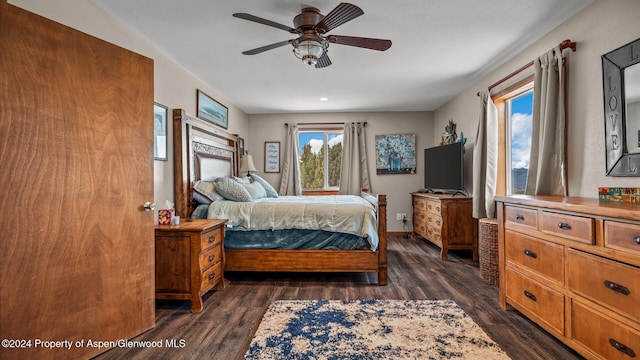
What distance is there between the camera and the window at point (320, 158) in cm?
585

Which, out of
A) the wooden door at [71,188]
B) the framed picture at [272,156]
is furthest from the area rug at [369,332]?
the framed picture at [272,156]

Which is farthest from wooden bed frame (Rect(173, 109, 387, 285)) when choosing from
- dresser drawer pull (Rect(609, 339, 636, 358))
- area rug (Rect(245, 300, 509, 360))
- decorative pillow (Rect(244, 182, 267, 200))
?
dresser drawer pull (Rect(609, 339, 636, 358))

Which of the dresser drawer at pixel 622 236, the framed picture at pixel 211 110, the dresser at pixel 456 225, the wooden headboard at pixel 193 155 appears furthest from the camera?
the dresser at pixel 456 225

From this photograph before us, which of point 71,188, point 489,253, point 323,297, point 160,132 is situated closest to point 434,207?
point 489,253

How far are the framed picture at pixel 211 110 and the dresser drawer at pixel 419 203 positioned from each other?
3361 mm

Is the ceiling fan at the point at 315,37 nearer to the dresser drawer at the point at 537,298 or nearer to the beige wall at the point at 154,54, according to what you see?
the beige wall at the point at 154,54

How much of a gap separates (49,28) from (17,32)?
16 cm

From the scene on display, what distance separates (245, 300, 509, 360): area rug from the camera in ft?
5.82

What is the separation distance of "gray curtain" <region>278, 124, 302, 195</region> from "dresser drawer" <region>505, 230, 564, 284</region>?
3820 millimetres

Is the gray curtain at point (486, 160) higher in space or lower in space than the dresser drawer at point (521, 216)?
higher

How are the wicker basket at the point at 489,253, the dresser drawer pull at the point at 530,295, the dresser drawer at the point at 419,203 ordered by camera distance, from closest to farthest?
1. the dresser drawer pull at the point at 530,295
2. the wicker basket at the point at 489,253
3. the dresser drawer at the point at 419,203

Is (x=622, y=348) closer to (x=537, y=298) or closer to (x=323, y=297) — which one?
(x=537, y=298)

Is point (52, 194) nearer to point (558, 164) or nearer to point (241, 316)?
point (241, 316)

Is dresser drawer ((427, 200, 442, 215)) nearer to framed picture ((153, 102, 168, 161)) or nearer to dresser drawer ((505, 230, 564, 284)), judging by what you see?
dresser drawer ((505, 230, 564, 284))
